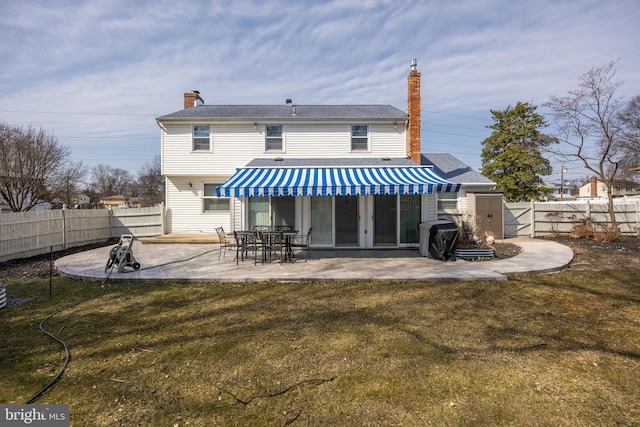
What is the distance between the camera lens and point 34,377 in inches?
160

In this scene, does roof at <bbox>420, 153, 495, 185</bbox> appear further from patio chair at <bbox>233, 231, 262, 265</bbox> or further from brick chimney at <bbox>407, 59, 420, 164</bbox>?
patio chair at <bbox>233, 231, 262, 265</bbox>

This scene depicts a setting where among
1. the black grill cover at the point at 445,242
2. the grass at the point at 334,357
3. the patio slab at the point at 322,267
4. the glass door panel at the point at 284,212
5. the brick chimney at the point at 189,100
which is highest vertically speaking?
the brick chimney at the point at 189,100

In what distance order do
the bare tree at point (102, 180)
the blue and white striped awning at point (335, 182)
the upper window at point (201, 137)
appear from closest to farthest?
the blue and white striped awning at point (335, 182) < the upper window at point (201, 137) < the bare tree at point (102, 180)

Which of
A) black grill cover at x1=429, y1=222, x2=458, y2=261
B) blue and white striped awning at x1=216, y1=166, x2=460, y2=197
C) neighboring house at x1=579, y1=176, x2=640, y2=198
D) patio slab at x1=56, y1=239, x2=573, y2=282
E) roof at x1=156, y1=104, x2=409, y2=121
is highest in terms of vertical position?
roof at x1=156, y1=104, x2=409, y2=121

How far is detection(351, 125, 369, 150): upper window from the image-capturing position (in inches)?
671

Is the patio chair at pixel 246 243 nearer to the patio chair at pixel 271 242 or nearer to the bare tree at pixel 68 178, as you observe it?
the patio chair at pixel 271 242

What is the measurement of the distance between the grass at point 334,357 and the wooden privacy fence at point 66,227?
228 inches

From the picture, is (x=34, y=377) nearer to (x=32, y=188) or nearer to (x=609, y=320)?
(x=609, y=320)

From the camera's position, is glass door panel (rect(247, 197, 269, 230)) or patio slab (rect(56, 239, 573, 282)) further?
glass door panel (rect(247, 197, 269, 230))

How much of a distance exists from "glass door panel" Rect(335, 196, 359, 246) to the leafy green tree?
21.7 meters

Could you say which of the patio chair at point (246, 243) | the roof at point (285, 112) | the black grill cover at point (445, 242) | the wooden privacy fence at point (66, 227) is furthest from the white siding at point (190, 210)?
the black grill cover at point (445, 242)

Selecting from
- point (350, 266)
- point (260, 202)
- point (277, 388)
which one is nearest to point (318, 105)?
point (260, 202)

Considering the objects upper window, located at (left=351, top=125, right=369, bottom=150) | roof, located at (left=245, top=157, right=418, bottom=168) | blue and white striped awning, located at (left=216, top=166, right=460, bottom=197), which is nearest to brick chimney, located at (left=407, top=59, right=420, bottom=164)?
roof, located at (left=245, top=157, right=418, bottom=168)

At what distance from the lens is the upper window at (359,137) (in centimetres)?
1703
